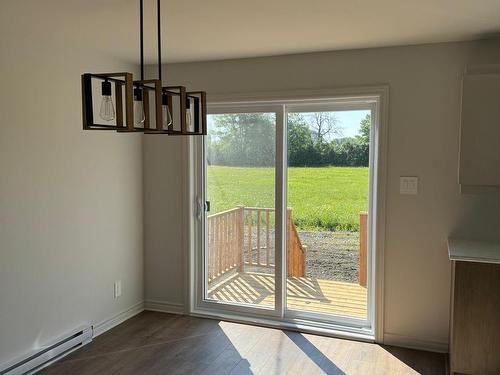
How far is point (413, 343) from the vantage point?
3.45 metres

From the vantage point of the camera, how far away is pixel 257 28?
2869 mm

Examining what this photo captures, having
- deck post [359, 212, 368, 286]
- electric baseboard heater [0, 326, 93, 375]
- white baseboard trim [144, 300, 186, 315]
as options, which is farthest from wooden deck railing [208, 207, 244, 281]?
electric baseboard heater [0, 326, 93, 375]

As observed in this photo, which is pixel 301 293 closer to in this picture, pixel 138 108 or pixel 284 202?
pixel 284 202

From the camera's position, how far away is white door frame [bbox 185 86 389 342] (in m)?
3.45

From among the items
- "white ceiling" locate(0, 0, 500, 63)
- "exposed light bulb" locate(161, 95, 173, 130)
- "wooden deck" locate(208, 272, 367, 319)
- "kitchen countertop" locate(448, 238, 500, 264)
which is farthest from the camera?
"wooden deck" locate(208, 272, 367, 319)

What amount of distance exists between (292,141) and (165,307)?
74.6 inches

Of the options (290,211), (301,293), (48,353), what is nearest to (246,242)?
(290,211)

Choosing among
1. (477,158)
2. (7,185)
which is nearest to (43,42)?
(7,185)

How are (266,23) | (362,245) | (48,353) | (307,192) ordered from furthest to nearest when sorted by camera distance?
(307,192) < (362,245) < (48,353) < (266,23)

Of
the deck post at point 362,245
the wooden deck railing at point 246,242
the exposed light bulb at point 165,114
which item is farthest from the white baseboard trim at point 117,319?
the exposed light bulb at point 165,114

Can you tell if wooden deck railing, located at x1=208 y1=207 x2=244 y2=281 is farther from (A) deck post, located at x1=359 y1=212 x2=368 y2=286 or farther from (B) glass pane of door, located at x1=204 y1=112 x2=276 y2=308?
(A) deck post, located at x1=359 y1=212 x2=368 y2=286

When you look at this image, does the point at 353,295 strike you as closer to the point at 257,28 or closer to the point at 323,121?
the point at 323,121

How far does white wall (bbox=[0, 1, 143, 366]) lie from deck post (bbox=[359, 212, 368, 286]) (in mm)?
1991

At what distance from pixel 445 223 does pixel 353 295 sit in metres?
0.96
